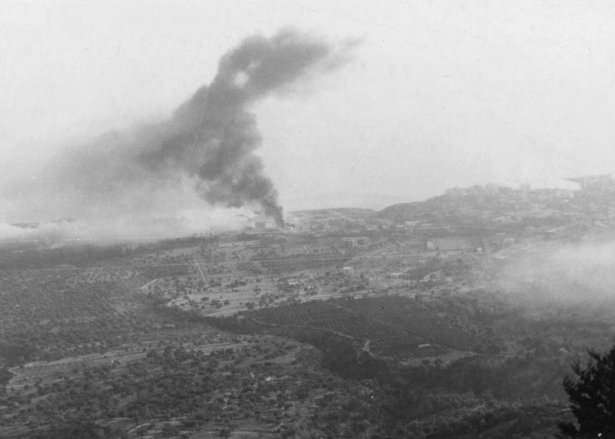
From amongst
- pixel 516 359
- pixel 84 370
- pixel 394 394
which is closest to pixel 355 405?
pixel 394 394

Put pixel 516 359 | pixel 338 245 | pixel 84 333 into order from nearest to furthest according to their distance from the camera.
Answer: pixel 516 359, pixel 84 333, pixel 338 245

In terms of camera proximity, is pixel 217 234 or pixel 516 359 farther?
pixel 217 234

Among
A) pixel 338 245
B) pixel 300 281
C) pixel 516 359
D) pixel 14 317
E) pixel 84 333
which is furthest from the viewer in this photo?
pixel 338 245

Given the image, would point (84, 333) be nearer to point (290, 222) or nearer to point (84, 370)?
point (84, 370)

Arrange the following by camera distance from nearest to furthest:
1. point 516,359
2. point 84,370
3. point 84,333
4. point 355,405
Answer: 1. point 355,405
2. point 516,359
3. point 84,370
4. point 84,333

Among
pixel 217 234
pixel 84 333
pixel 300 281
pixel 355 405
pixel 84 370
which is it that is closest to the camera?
pixel 355 405

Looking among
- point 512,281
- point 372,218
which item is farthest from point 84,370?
point 372,218

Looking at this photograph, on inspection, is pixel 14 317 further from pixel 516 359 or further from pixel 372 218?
pixel 372 218

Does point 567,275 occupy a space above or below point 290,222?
below

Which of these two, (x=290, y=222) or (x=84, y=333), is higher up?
(x=290, y=222)
